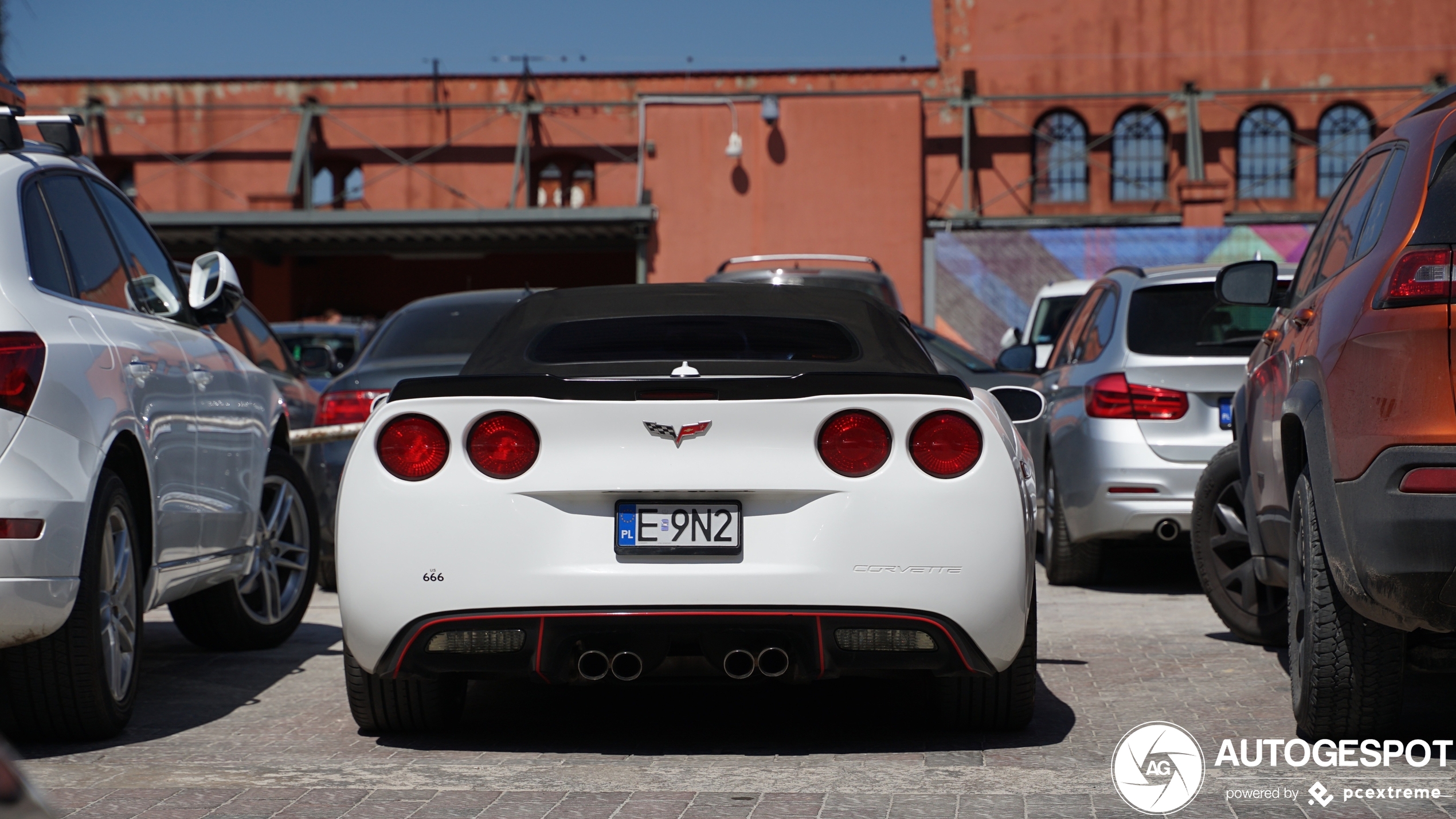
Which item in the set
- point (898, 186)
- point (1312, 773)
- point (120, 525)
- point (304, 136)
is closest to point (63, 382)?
point (120, 525)

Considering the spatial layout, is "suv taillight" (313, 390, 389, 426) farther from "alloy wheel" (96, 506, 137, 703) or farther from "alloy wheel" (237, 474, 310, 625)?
"alloy wheel" (96, 506, 137, 703)

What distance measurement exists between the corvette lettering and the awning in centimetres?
2433

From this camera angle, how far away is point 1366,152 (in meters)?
5.22

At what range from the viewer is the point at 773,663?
4449 millimetres

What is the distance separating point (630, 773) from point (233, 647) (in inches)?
119

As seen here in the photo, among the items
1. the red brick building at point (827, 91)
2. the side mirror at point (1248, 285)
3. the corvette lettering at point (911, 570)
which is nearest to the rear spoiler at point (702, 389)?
the corvette lettering at point (911, 570)

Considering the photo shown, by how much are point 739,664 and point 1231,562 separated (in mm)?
3071

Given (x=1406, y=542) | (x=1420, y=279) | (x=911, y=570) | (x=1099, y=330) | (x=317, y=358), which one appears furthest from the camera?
(x=317, y=358)

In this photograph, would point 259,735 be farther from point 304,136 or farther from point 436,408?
point 304,136

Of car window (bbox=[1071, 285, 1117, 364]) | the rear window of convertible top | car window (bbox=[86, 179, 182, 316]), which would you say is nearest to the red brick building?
car window (bbox=[1071, 285, 1117, 364])

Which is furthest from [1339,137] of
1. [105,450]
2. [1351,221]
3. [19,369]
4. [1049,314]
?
[19,369]

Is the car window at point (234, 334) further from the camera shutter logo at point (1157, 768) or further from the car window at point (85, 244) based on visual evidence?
the camera shutter logo at point (1157, 768)

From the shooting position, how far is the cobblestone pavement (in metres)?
4.03

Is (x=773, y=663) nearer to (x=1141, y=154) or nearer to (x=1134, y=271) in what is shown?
(x=1134, y=271)
